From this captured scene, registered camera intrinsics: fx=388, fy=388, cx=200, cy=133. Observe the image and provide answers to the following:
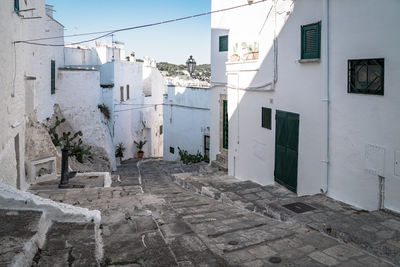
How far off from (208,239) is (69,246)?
1986 mm

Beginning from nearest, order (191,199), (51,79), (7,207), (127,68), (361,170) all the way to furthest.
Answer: (7,207), (361,170), (191,199), (51,79), (127,68)

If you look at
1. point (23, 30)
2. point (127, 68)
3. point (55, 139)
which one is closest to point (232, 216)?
point (23, 30)

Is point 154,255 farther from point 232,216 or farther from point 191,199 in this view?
point 191,199

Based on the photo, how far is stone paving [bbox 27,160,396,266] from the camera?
14.3 feet

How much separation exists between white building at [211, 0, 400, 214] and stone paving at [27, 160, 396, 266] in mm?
1375

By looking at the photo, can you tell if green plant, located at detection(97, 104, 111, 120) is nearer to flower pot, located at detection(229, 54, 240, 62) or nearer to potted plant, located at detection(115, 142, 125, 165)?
potted plant, located at detection(115, 142, 125, 165)

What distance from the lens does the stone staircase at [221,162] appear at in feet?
45.4

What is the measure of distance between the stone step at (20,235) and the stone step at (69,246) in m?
0.10

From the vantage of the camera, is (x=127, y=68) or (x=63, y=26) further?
(x=127, y=68)

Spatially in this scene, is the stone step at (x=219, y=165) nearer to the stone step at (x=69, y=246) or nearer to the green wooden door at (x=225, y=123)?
the green wooden door at (x=225, y=123)

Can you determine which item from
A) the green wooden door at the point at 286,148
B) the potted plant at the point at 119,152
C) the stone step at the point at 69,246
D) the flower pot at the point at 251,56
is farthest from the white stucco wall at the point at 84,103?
the stone step at the point at 69,246

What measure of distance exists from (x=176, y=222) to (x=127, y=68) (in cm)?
1865

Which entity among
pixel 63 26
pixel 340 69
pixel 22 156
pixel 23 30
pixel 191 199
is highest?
pixel 63 26

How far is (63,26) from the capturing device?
17.2m
